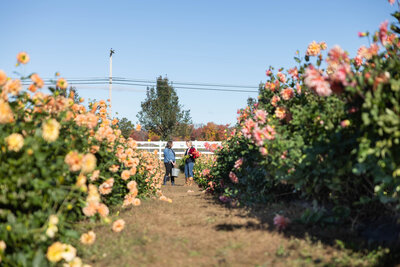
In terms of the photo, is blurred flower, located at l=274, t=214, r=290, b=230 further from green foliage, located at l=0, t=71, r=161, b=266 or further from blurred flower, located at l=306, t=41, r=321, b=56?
blurred flower, located at l=306, t=41, r=321, b=56

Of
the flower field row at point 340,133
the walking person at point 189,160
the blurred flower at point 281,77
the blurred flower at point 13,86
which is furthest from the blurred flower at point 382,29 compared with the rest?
the walking person at point 189,160

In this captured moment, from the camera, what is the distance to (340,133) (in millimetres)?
3543

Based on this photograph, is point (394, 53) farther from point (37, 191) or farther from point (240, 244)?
point (37, 191)

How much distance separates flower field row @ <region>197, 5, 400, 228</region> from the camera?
119 inches

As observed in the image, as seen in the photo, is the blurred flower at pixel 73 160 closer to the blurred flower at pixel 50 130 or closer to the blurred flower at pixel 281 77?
the blurred flower at pixel 50 130

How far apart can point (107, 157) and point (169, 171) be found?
879cm

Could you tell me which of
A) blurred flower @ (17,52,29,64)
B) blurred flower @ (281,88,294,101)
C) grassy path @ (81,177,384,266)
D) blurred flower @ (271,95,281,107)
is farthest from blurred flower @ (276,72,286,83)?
blurred flower @ (17,52,29,64)

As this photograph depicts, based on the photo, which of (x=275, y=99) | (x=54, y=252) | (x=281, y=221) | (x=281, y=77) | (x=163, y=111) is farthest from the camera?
(x=163, y=111)

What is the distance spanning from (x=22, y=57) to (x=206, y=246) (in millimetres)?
2529

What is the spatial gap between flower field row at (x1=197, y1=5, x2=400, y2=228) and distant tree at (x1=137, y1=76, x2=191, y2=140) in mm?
28806

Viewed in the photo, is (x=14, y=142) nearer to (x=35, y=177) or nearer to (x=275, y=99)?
(x=35, y=177)

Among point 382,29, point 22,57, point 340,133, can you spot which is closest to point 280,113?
point 340,133

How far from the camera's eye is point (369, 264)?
3.12 metres

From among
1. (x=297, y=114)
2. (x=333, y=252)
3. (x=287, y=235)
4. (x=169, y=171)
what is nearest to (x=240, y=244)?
(x=287, y=235)
